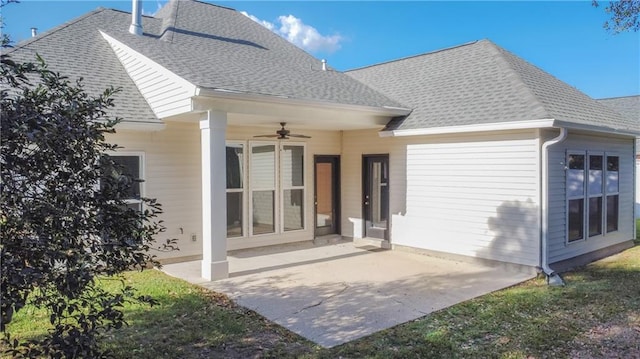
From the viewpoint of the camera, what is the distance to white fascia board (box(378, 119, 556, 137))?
7.53m

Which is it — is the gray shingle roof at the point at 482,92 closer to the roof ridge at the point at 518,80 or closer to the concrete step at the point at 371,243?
the roof ridge at the point at 518,80

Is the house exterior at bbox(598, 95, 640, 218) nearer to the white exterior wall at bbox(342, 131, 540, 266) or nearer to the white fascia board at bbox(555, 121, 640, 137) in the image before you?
the white fascia board at bbox(555, 121, 640, 137)

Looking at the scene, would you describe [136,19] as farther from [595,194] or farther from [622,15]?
[595,194]

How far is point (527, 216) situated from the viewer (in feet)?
26.2

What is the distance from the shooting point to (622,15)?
6473 millimetres

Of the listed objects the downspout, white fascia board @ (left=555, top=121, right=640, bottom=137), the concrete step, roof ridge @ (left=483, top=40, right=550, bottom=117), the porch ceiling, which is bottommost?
the concrete step

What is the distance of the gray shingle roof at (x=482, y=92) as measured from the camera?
849cm

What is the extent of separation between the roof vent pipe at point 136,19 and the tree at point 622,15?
9377 mm

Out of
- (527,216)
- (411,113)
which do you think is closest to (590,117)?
(527,216)

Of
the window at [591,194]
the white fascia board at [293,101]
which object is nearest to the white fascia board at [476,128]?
the white fascia board at [293,101]

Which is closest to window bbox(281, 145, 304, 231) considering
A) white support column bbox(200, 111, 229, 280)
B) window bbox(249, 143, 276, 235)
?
window bbox(249, 143, 276, 235)

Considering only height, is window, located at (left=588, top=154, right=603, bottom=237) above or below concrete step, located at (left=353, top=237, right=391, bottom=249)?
above

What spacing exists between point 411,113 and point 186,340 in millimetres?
7243

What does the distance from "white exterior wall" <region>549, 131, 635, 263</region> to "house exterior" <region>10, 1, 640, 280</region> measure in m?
0.04
